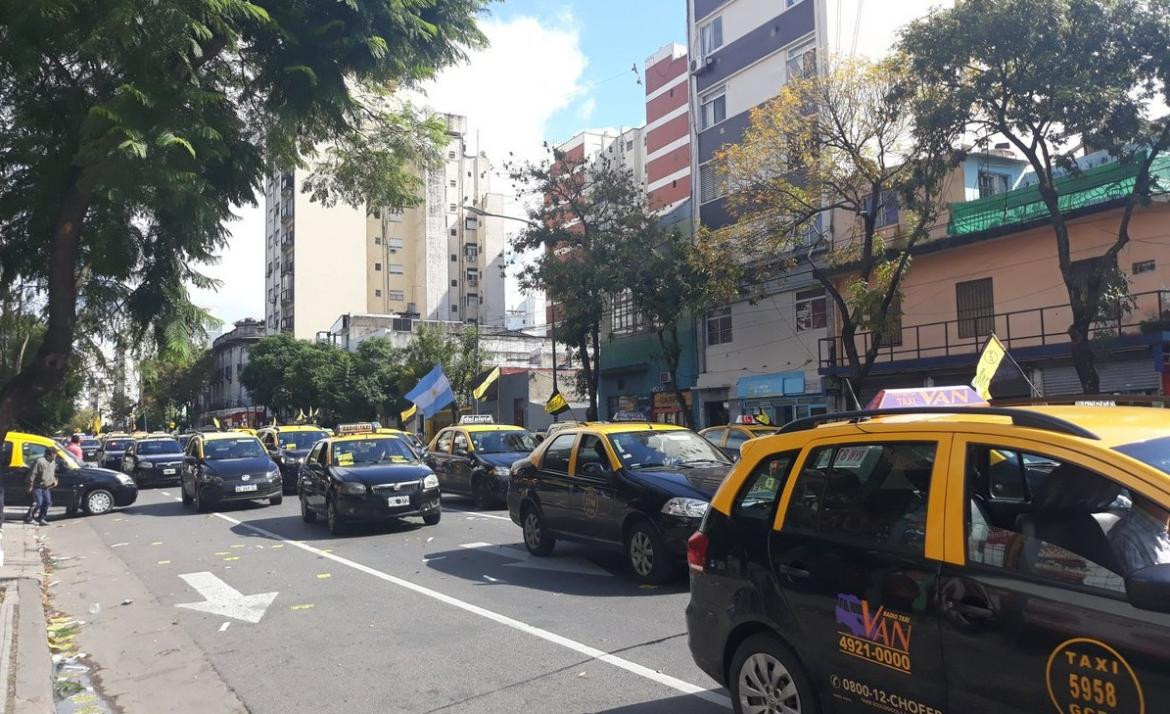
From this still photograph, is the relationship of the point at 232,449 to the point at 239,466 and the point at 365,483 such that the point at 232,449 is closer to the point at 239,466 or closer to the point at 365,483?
the point at 239,466

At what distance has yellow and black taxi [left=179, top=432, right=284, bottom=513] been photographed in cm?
1816

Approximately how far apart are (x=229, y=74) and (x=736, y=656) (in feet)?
24.1

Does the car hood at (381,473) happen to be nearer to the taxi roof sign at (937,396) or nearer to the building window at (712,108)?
the taxi roof sign at (937,396)

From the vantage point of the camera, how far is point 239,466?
1858 centimetres

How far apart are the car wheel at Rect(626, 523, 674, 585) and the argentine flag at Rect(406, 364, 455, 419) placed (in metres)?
19.6

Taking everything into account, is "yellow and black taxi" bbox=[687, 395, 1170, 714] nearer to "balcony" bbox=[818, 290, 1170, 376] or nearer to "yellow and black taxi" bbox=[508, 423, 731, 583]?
A: "yellow and black taxi" bbox=[508, 423, 731, 583]

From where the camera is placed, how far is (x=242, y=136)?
8.76 m

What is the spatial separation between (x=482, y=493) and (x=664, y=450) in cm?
752

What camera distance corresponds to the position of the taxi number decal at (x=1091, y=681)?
118 inches

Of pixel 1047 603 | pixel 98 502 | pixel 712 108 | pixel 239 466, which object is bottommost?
pixel 98 502

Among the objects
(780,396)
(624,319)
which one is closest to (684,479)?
(780,396)

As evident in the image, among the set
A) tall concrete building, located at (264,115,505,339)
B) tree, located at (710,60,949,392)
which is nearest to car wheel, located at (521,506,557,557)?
tree, located at (710,60,949,392)

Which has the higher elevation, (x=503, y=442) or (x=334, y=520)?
(x=503, y=442)

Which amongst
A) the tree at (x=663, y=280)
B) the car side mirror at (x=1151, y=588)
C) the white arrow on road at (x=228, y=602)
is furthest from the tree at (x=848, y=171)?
the car side mirror at (x=1151, y=588)
